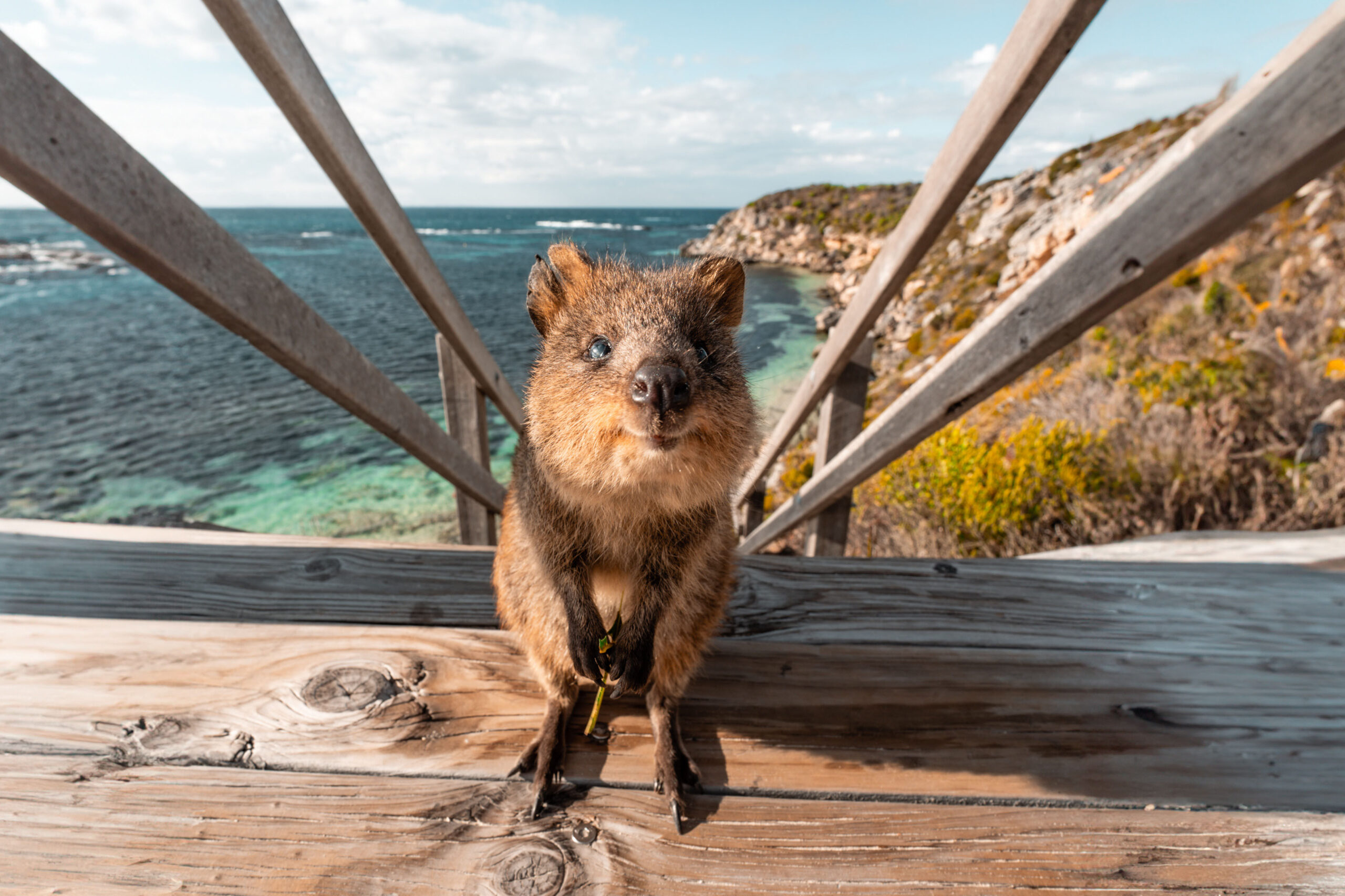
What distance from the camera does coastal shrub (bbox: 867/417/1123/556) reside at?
5168 millimetres

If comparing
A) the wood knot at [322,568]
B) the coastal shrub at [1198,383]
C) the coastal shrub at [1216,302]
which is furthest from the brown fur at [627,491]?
the coastal shrub at [1216,302]

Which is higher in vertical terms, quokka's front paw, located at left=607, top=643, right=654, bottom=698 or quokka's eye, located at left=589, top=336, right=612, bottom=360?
quokka's eye, located at left=589, top=336, right=612, bottom=360

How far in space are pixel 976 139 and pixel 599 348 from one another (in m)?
1.09

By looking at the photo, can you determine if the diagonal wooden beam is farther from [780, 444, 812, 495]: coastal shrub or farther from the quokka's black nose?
[780, 444, 812, 495]: coastal shrub

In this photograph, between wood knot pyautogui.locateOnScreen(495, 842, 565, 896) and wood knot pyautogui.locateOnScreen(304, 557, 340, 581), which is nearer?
wood knot pyautogui.locateOnScreen(495, 842, 565, 896)

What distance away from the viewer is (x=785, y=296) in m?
21.9

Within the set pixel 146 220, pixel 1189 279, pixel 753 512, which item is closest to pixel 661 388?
pixel 146 220

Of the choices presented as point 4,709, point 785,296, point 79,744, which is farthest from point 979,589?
point 785,296

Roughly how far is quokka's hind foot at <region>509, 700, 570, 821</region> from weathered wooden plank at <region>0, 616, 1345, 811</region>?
43 mm

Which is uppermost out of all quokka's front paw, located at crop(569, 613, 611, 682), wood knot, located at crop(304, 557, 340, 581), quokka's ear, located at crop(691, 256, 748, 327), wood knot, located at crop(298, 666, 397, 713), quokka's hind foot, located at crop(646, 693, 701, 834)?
quokka's ear, located at crop(691, 256, 748, 327)

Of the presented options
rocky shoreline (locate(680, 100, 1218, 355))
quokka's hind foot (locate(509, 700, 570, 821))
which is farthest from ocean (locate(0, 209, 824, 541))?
rocky shoreline (locate(680, 100, 1218, 355))

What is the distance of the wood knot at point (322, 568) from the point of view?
86.0 inches

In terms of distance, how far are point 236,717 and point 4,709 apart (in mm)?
565

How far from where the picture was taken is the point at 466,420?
4.04 metres
